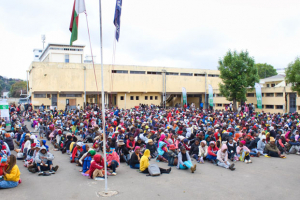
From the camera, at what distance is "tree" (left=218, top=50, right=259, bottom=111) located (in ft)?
105

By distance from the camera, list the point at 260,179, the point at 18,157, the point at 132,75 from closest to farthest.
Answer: the point at 260,179
the point at 18,157
the point at 132,75

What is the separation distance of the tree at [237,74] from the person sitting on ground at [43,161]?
2781cm

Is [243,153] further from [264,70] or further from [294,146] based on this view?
[264,70]

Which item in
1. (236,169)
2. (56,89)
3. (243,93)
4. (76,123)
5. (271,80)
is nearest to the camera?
(236,169)

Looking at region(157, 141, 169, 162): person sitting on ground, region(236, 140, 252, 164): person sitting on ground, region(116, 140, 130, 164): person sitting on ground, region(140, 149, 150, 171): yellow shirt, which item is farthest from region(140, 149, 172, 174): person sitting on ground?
region(236, 140, 252, 164): person sitting on ground

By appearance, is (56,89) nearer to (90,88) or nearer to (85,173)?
(90,88)

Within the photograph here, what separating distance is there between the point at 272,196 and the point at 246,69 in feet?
95.0

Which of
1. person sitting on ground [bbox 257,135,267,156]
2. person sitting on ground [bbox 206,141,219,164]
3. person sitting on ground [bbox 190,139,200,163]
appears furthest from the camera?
person sitting on ground [bbox 257,135,267,156]

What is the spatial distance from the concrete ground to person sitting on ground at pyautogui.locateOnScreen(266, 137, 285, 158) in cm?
157

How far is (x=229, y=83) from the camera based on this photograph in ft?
107

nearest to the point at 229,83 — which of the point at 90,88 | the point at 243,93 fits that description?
the point at 243,93

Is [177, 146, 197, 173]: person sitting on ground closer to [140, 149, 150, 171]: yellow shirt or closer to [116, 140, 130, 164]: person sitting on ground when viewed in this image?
[140, 149, 150, 171]: yellow shirt

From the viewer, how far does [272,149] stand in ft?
36.8

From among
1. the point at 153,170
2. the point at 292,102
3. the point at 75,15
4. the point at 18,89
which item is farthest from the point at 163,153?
the point at 18,89
